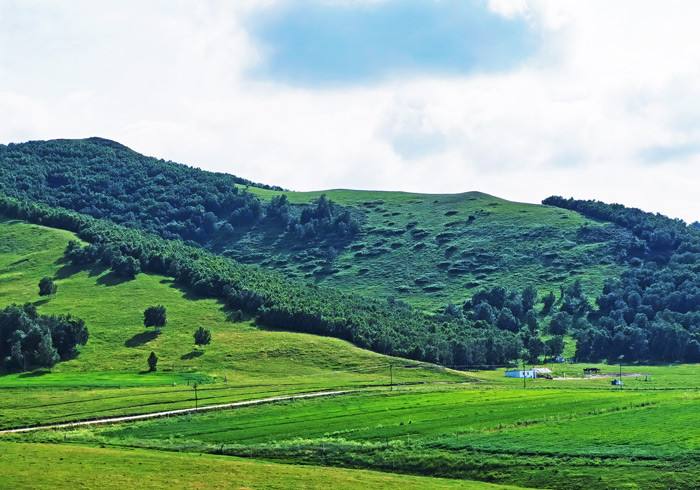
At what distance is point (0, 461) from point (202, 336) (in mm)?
104941

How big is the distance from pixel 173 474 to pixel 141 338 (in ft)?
380

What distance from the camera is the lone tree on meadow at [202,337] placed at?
605 feet

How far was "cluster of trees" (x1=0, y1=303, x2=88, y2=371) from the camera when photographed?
534ft

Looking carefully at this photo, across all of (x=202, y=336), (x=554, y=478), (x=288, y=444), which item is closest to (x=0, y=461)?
(x=288, y=444)

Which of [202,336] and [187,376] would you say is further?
[202,336]

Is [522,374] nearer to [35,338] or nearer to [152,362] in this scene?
[152,362]

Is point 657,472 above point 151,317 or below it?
below

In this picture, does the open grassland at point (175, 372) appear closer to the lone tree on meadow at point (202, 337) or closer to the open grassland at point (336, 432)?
the open grassland at point (336, 432)

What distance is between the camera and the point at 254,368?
172 m

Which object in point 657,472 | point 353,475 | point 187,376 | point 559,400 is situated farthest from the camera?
point 187,376

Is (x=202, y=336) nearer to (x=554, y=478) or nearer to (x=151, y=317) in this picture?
(x=151, y=317)

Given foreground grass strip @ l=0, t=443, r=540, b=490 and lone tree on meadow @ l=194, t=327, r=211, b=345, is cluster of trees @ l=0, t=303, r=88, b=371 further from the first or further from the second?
foreground grass strip @ l=0, t=443, r=540, b=490

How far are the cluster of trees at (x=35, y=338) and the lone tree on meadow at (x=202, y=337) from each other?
23.6 metres

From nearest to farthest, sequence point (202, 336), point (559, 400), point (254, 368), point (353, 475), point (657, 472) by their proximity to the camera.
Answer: point (657, 472), point (353, 475), point (559, 400), point (254, 368), point (202, 336)
